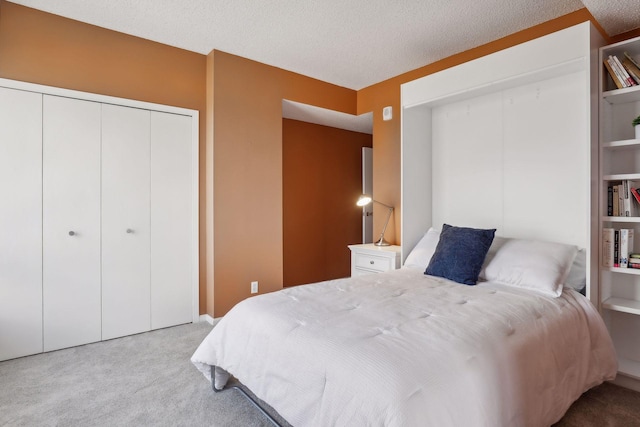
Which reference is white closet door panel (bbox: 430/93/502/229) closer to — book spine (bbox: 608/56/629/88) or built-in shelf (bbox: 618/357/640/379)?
book spine (bbox: 608/56/629/88)

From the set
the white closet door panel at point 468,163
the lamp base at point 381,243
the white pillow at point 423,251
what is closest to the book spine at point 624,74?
the white closet door panel at point 468,163

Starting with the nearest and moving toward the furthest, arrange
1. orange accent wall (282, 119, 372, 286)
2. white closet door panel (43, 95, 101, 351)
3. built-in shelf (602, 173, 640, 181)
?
built-in shelf (602, 173, 640, 181) < white closet door panel (43, 95, 101, 351) < orange accent wall (282, 119, 372, 286)

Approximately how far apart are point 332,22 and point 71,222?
8.41 ft

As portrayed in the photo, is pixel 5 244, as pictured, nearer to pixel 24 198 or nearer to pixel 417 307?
pixel 24 198

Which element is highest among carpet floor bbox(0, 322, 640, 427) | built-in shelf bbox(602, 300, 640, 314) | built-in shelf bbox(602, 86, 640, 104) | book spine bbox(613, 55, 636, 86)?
book spine bbox(613, 55, 636, 86)

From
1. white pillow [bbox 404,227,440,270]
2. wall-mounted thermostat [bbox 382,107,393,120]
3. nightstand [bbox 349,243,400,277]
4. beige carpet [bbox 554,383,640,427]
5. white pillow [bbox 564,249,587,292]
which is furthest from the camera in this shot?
wall-mounted thermostat [bbox 382,107,393,120]

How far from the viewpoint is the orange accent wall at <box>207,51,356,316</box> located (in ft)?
10.9

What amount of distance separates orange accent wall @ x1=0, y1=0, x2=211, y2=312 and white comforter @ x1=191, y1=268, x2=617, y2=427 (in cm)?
188

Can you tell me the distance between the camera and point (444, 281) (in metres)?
2.44

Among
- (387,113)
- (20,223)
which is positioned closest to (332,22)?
(387,113)

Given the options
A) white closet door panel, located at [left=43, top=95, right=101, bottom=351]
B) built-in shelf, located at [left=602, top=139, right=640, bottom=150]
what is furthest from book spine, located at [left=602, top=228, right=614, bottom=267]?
white closet door panel, located at [left=43, top=95, right=101, bottom=351]

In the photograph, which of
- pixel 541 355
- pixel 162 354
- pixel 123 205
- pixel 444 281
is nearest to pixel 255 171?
pixel 123 205

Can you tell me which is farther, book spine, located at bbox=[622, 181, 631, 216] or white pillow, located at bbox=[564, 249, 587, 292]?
white pillow, located at bbox=[564, 249, 587, 292]

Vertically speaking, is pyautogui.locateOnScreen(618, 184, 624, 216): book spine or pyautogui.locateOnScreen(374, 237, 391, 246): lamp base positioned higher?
pyautogui.locateOnScreen(618, 184, 624, 216): book spine
